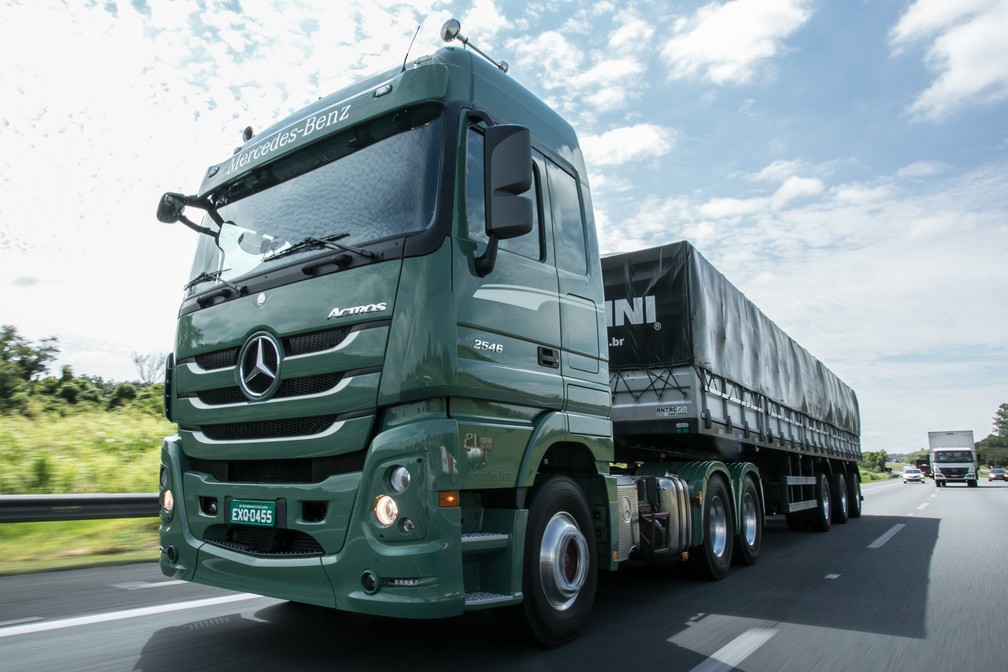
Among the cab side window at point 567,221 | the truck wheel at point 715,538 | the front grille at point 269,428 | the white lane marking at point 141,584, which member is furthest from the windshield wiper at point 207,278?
the truck wheel at point 715,538

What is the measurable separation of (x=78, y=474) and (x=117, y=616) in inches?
283

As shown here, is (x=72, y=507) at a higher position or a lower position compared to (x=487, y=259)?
lower

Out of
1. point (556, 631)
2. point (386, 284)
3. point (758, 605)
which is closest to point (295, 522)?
point (386, 284)

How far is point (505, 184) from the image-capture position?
368cm

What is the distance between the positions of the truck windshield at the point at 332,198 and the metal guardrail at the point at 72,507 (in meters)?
3.12

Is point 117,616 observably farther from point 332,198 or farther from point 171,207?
point 332,198

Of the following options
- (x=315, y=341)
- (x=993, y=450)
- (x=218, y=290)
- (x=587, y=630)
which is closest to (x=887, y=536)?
(x=587, y=630)

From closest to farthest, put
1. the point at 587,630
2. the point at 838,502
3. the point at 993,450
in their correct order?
the point at 587,630 → the point at 838,502 → the point at 993,450

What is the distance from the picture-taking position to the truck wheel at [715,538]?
670 cm

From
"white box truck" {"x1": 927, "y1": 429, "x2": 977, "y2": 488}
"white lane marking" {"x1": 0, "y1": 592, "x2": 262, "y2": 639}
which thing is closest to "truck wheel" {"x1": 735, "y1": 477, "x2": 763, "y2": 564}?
"white lane marking" {"x1": 0, "y1": 592, "x2": 262, "y2": 639}

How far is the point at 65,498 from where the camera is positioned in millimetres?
6773

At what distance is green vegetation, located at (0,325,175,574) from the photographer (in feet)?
25.8

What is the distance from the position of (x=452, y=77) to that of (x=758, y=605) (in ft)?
14.7

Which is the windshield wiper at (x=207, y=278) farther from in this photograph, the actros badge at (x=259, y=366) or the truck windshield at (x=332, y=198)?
the actros badge at (x=259, y=366)
